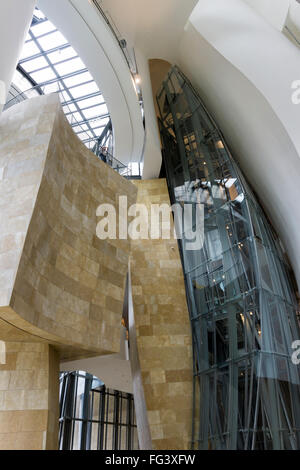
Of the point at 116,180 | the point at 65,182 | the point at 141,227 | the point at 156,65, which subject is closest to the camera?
the point at 65,182

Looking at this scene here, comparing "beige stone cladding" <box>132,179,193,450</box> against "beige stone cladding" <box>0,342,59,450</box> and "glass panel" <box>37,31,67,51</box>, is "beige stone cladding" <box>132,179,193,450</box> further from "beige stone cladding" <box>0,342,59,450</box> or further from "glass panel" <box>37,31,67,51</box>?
"glass panel" <box>37,31,67,51</box>

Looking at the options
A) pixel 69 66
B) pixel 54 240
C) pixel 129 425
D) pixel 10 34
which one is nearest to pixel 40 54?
pixel 69 66

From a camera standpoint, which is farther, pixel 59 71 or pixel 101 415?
pixel 59 71

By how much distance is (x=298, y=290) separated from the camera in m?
13.3

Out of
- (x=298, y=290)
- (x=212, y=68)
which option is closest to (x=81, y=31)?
(x=212, y=68)

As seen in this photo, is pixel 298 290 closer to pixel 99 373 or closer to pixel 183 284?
pixel 183 284

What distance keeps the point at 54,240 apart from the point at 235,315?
5766 mm

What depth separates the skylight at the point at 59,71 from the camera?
683 inches

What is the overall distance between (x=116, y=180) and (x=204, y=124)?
572 cm

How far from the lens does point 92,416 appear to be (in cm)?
1772

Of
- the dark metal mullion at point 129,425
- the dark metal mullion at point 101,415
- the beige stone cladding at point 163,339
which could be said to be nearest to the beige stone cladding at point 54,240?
the beige stone cladding at point 163,339

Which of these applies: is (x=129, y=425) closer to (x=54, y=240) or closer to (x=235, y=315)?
(x=235, y=315)

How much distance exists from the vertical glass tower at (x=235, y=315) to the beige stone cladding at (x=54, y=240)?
3.40 meters

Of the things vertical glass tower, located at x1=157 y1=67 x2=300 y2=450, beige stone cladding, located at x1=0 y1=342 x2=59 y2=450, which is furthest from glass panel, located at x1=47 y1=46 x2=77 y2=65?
beige stone cladding, located at x1=0 y1=342 x2=59 y2=450
